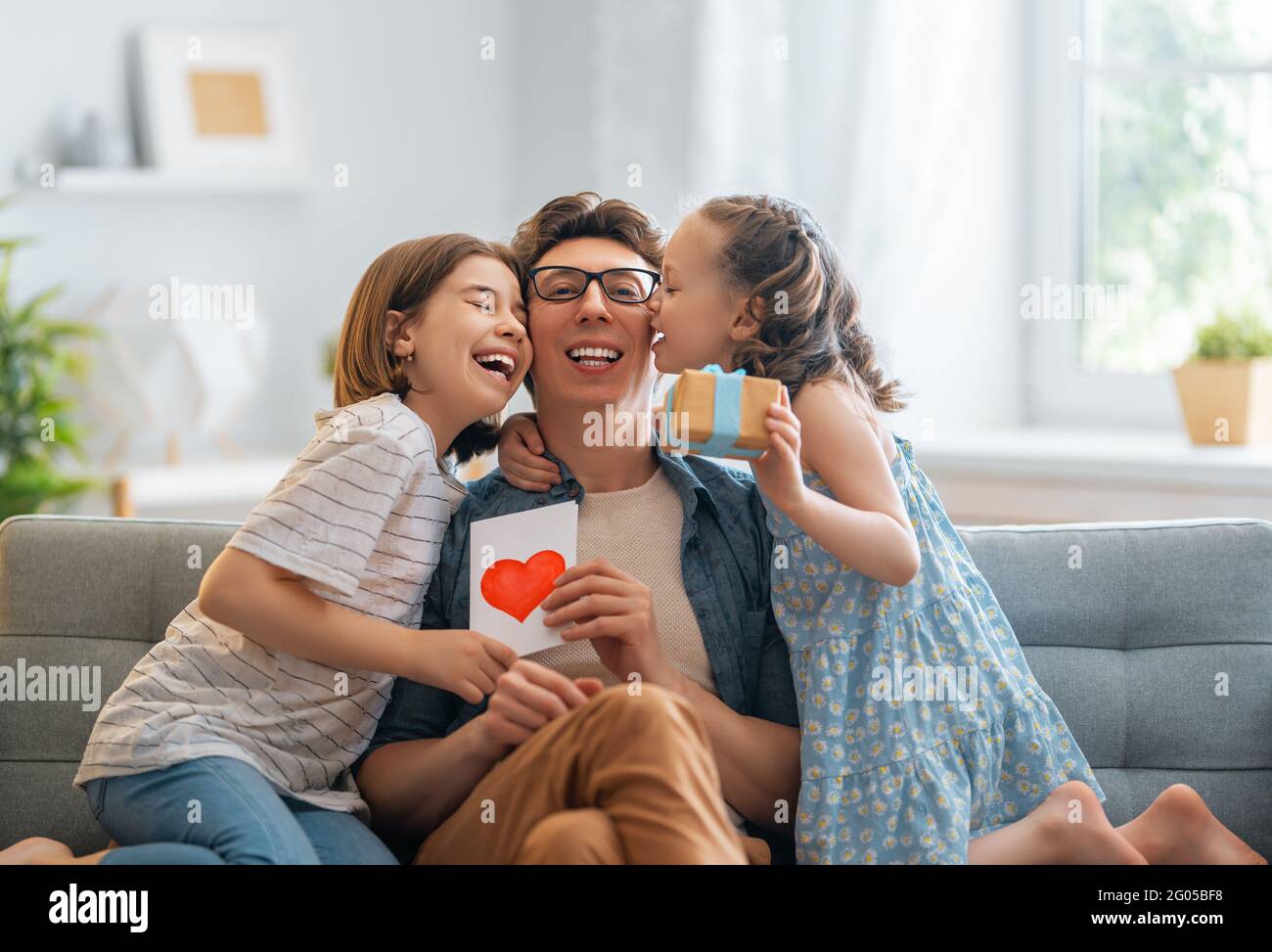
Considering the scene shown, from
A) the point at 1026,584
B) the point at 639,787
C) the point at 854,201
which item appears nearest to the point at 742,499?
the point at 1026,584

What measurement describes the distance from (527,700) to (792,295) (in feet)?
1.84

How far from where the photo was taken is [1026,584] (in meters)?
1.81

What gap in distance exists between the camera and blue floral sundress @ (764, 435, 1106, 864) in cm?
146

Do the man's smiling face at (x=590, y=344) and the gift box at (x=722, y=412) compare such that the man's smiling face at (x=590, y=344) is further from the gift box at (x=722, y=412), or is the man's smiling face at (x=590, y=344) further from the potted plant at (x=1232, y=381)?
the potted plant at (x=1232, y=381)

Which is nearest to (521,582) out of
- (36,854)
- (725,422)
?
(725,422)

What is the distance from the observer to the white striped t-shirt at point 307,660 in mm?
1445

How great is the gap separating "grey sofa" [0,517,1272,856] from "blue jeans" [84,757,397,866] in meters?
0.32

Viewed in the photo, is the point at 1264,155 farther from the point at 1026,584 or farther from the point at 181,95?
the point at 181,95

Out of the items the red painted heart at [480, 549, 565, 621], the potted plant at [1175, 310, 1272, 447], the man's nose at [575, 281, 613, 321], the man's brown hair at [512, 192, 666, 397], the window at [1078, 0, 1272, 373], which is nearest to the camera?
the red painted heart at [480, 549, 565, 621]

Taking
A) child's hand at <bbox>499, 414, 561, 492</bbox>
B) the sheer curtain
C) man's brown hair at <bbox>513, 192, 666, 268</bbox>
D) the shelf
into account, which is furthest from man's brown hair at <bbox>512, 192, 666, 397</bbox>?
the shelf

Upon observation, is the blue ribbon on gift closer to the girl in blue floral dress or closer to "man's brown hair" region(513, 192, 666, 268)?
the girl in blue floral dress

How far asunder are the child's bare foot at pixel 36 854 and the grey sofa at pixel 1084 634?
0.15 m

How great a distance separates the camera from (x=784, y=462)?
1.38 meters

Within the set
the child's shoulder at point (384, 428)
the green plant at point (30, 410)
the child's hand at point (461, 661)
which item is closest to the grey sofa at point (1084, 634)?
the child's shoulder at point (384, 428)
